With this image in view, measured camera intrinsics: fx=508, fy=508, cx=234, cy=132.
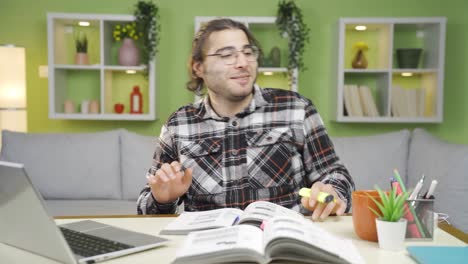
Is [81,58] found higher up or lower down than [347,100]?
higher up

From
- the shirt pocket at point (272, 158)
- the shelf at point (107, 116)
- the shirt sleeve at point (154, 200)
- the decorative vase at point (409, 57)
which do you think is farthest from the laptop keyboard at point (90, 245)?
the decorative vase at point (409, 57)

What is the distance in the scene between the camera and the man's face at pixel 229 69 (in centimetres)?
167

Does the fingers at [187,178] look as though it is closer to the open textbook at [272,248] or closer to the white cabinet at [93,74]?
the open textbook at [272,248]

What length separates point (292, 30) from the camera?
11.7 feet

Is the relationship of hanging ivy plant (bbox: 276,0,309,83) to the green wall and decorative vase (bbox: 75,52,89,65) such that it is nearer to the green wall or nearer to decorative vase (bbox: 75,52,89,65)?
the green wall

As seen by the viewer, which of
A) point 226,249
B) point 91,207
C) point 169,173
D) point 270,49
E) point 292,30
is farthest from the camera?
point 270,49

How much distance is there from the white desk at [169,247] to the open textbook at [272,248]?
0.22 feet

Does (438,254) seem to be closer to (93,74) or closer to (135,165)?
(135,165)

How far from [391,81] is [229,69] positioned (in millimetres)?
2280

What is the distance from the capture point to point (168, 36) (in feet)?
12.6

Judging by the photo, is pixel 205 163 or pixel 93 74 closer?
pixel 205 163

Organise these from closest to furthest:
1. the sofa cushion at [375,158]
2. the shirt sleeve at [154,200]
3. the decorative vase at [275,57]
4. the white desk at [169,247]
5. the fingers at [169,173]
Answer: the white desk at [169,247], the fingers at [169,173], the shirt sleeve at [154,200], the sofa cushion at [375,158], the decorative vase at [275,57]

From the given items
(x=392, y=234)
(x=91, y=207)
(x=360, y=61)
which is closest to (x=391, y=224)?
(x=392, y=234)

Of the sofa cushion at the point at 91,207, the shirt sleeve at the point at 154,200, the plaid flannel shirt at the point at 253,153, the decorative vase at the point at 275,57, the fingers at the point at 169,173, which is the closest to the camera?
the fingers at the point at 169,173
